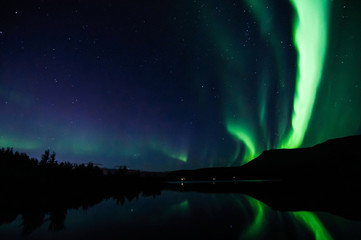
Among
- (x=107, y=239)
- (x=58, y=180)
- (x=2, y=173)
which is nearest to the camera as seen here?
(x=107, y=239)

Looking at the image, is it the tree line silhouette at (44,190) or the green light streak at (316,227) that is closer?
the green light streak at (316,227)

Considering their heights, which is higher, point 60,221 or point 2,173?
point 2,173

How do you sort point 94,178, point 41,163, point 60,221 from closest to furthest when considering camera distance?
point 60,221, point 41,163, point 94,178

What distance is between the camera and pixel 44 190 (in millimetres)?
22156

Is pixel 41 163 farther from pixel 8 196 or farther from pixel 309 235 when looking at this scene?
pixel 309 235

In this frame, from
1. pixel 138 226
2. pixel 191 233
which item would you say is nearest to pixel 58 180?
pixel 138 226

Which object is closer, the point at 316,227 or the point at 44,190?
the point at 316,227

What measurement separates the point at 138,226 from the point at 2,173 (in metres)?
16.1

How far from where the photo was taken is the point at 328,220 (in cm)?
1103

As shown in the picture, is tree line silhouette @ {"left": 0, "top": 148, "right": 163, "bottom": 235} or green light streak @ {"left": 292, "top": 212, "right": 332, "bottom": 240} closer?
green light streak @ {"left": 292, "top": 212, "right": 332, "bottom": 240}

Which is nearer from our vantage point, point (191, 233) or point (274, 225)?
point (191, 233)

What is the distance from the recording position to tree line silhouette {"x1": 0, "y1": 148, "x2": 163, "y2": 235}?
38.1ft

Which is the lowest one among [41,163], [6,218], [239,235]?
[6,218]

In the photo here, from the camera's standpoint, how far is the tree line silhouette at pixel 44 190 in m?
11.6
